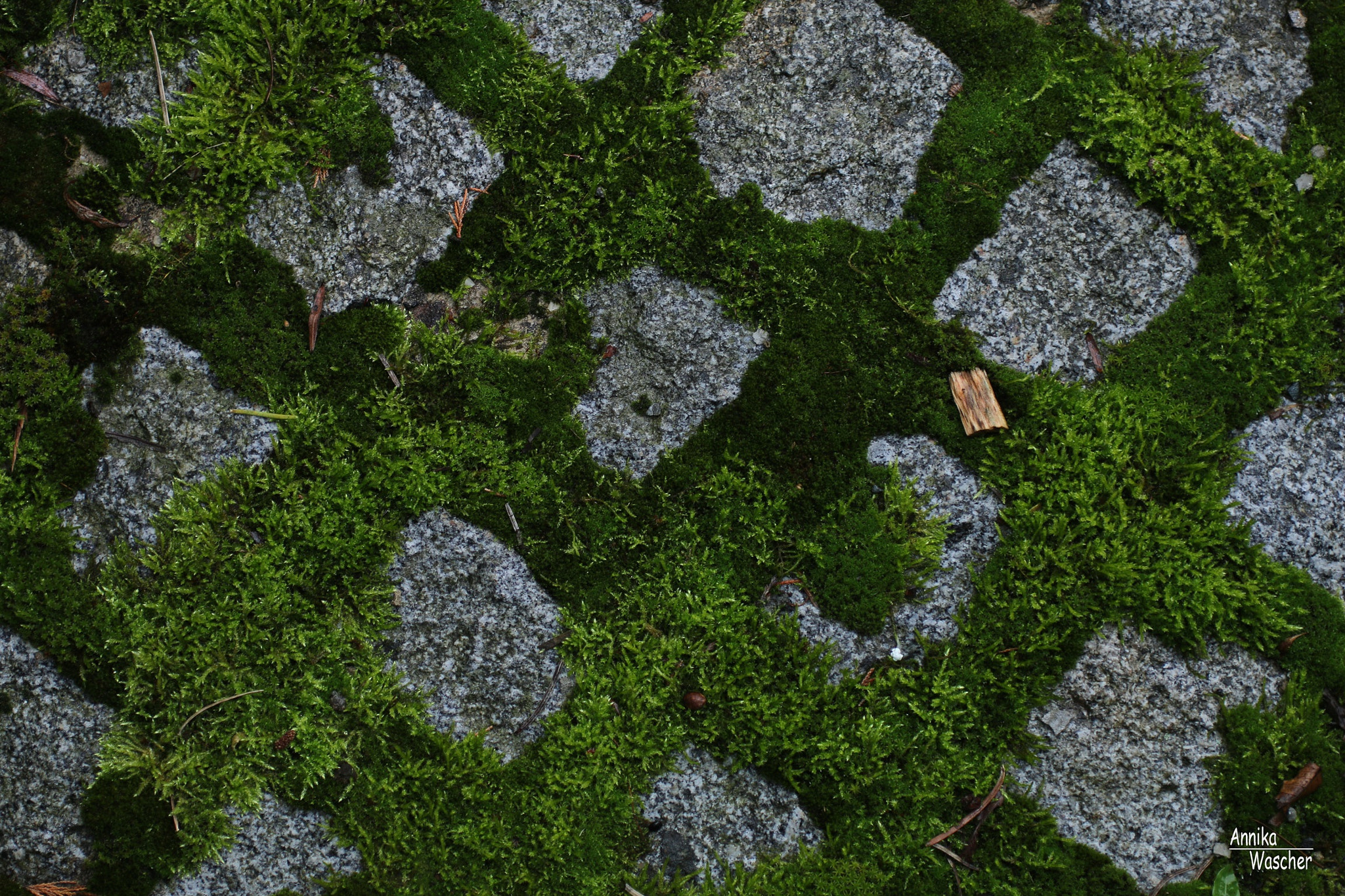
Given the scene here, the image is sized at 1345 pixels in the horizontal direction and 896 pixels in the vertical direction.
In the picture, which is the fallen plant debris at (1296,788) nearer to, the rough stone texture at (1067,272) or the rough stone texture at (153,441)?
the rough stone texture at (1067,272)

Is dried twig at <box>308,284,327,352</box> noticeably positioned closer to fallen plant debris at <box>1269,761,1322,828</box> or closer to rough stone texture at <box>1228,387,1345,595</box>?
rough stone texture at <box>1228,387,1345,595</box>

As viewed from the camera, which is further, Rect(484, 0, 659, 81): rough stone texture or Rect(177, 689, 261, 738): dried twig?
Rect(484, 0, 659, 81): rough stone texture

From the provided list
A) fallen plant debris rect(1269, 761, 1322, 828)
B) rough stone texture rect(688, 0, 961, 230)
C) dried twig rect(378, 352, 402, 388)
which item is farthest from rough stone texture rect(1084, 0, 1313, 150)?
dried twig rect(378, 352, 402, 388)

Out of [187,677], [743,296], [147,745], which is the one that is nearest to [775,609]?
[743,296]

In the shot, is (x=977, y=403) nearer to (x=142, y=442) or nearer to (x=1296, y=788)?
(x=1296, y=788)

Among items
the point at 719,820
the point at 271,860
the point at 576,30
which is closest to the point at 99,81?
the point at 576,30

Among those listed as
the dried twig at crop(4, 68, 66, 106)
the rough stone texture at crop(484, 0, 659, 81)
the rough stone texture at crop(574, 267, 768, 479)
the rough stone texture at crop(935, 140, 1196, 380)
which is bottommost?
the dried twig at crop(4, 68, 66, 106)

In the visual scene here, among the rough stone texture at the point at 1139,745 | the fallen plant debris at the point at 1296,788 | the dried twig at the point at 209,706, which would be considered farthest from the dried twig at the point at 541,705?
the fallen plant debris at the point at 1296,788
